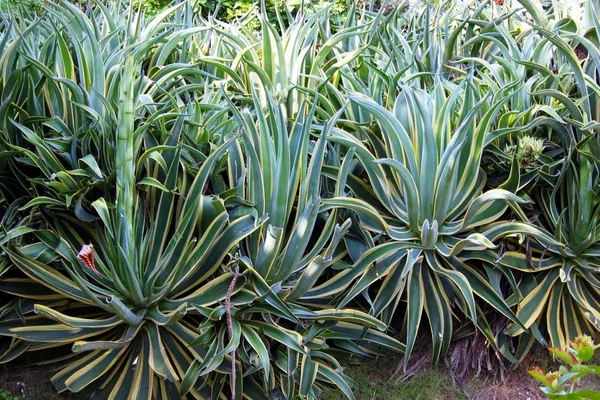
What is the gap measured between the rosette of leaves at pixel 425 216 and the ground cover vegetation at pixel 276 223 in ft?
0.03

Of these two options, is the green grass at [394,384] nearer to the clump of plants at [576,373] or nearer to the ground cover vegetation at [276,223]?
the ground cover vegetation at [276,223]

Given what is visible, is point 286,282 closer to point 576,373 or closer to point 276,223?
point 276,223

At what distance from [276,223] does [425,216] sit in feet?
2.27

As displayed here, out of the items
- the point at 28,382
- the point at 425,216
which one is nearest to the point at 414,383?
the point at 425,216

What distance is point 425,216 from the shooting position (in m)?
2.92

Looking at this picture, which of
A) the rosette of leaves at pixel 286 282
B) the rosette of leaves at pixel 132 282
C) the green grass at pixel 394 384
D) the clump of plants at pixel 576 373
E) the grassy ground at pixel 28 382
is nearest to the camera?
the clump of plants at pixel 576 373

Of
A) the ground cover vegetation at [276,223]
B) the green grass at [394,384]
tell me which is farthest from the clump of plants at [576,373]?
the green grass at [394,384]

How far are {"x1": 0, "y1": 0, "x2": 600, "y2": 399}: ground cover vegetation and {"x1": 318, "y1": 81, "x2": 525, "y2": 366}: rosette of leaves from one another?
0.01m

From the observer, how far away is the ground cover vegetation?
2555 mm

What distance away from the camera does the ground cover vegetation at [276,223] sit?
2.55m

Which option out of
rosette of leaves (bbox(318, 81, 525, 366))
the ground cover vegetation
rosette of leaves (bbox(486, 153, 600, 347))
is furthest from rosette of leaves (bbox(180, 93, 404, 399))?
rosette of leaves (bbox(486, 153, 600, 347))

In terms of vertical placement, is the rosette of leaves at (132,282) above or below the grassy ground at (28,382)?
above

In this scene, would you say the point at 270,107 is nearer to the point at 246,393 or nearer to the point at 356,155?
the point at 356,155

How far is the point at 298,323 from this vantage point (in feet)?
8.47
